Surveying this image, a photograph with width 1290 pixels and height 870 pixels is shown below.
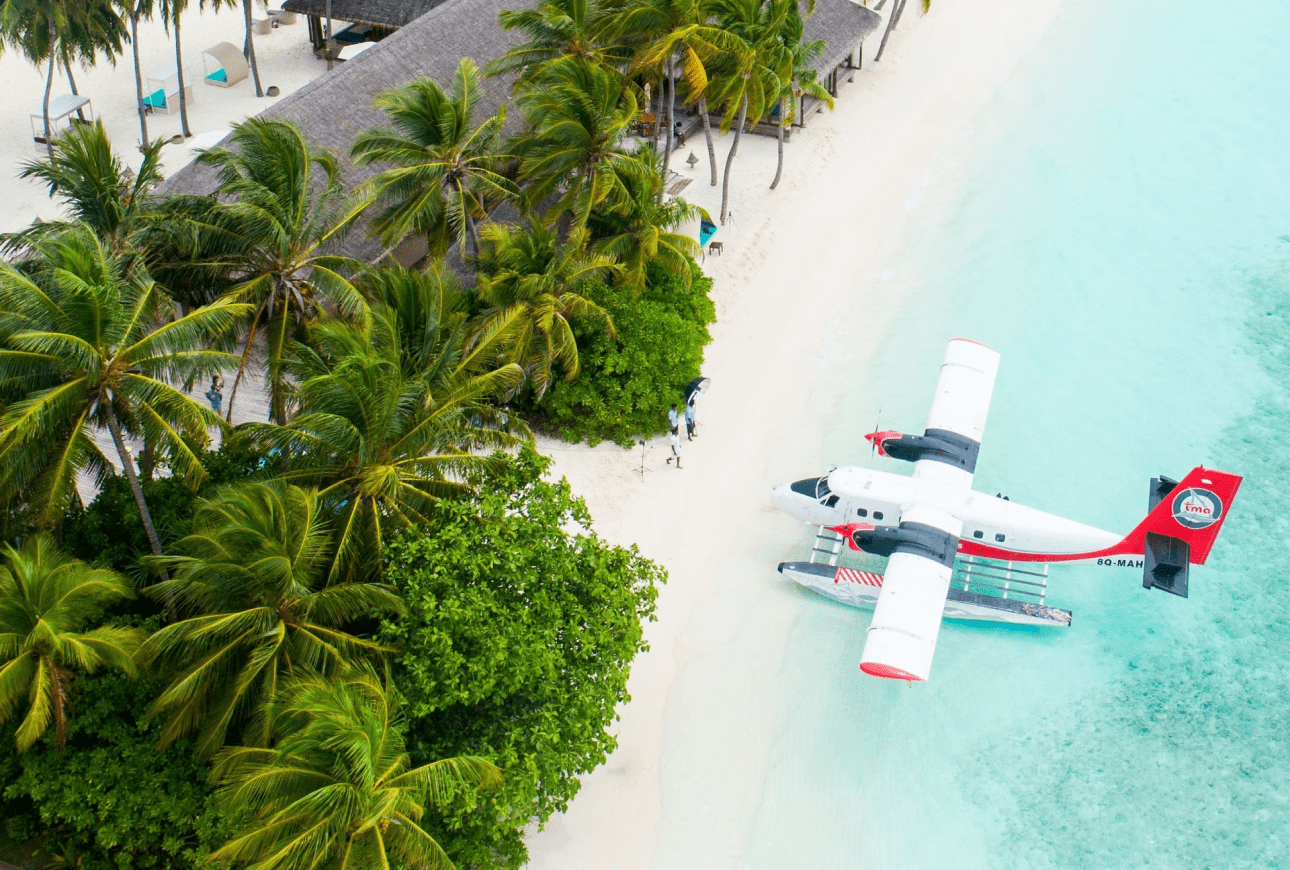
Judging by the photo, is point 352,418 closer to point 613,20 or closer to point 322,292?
point 322,292

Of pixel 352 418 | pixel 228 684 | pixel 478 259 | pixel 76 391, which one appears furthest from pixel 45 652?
pixel 478 259

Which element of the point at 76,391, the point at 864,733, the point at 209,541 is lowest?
the point at 864,733

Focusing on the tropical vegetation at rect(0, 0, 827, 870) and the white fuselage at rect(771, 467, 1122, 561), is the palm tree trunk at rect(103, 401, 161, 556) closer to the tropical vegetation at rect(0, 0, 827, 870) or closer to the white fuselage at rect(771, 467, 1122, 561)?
the tropical vegetation at rect(0, 0, 827, 870)

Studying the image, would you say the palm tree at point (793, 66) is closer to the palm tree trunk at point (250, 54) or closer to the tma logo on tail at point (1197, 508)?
the tma logo on tail at point (1197, 508)

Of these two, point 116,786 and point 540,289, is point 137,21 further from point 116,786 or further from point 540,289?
point 116,786

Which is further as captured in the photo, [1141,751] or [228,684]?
[1141,751]
